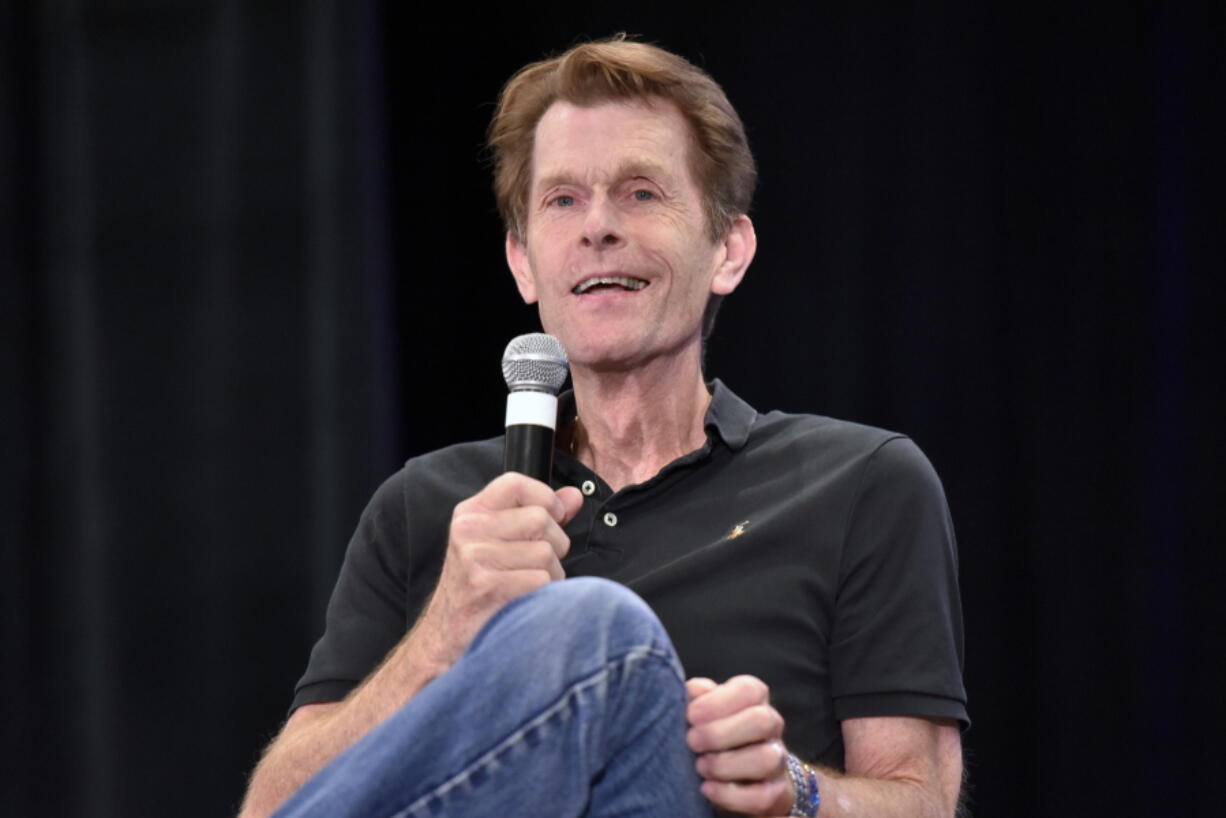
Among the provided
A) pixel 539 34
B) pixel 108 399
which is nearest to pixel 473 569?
pixel 108 399

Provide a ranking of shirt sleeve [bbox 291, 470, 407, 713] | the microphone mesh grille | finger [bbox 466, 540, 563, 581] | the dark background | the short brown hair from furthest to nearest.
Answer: the dark background
the short brown hair
shirt sleeve [bbox 291, 470, 407, 713]
the microphone mesh grille
finger [bbox 466, 540, 563, 581]

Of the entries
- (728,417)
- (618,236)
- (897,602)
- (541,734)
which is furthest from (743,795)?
(618,236)

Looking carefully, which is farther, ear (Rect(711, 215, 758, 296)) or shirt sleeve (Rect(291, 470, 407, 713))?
ear (Rect(711, 215, 758, 296))

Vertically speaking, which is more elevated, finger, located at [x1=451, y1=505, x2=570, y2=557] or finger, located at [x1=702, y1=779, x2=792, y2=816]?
finger, located at [x1=451, y1=505, x2=570, y2=557]

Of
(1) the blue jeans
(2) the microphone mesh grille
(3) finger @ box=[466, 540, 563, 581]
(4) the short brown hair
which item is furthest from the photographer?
(4) the short brown hair

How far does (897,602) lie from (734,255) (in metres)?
0.55

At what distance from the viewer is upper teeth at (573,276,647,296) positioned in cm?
171

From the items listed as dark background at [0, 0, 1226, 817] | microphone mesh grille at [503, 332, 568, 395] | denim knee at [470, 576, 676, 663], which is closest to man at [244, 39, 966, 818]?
denim knee at [470, 576, 676, 663]

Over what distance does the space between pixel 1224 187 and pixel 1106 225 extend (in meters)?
0.19

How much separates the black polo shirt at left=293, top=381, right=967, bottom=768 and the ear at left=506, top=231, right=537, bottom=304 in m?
0.25

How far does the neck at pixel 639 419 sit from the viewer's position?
1.76 meters

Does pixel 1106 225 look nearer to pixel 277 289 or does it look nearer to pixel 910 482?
pixel 910 482

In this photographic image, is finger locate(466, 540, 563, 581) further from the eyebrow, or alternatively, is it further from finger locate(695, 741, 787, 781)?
the eyebrow

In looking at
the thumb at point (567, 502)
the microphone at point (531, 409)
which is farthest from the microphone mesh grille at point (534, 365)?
the thumb at point (567, 502)
